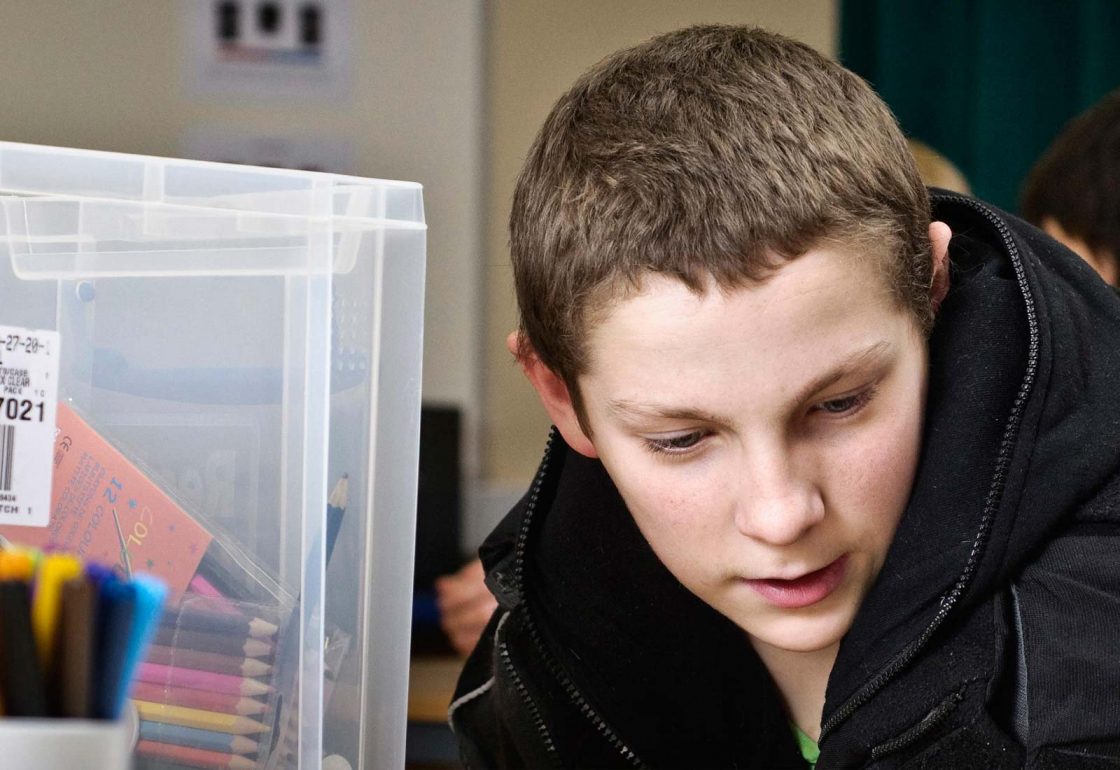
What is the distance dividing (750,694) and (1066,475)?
28 cm

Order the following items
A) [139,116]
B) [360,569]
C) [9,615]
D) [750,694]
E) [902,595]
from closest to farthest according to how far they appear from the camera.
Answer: [9,615]
[360,569]
[902,595]
[750,694]
[139,116]

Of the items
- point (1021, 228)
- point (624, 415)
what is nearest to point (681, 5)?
point (1021, 228)

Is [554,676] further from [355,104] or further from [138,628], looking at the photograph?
[355,104]

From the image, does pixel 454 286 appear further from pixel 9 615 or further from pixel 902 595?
pixel 9 615

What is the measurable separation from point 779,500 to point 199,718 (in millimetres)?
279

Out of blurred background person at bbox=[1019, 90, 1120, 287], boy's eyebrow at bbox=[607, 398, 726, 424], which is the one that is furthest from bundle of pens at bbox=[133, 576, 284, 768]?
blurred background person at bbox=[1019, 90, 1120, 287]

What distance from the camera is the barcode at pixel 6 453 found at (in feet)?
1.77

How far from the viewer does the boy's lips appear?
2.16 feet

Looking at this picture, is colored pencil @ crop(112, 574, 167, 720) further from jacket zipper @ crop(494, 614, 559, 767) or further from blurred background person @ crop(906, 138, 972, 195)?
blurred background person @ crop(906, 138, 972, 195)

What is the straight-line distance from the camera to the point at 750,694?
83 cm

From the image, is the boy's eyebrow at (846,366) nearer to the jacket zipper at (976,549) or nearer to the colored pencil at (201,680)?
the jacket zipper at (976,549)

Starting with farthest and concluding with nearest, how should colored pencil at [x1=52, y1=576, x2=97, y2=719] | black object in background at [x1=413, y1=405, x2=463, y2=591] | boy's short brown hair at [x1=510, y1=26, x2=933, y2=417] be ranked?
black object in background at [x1=413, y1=405, x2=463, y2=591]
boy's short brown hair at [x1=510, y1=26, x2=933, y2=417]
colored pencil at [x1=52, y1=576, x2=97, y2=719]

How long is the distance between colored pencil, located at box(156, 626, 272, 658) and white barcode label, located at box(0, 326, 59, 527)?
74 mm

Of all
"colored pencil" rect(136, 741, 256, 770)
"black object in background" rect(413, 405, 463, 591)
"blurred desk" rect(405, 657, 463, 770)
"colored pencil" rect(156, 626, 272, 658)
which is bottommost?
"blurred desk" rect(405, 657, 463, 770)
